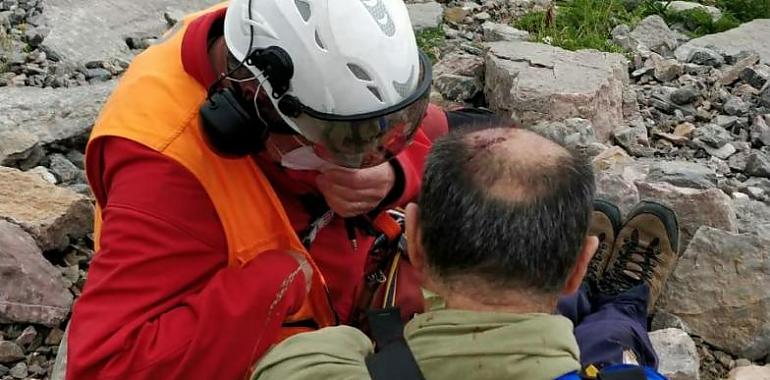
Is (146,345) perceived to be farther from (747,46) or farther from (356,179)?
(747,46)

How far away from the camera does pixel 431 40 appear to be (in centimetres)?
787

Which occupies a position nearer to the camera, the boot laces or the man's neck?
the man's neck

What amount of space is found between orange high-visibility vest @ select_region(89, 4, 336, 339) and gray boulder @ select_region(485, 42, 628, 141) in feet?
9.83

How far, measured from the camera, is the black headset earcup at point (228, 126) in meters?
2.88

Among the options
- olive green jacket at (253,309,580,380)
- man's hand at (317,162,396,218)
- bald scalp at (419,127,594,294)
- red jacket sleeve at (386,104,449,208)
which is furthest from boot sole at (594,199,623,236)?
olive green jacket at (253,309,580,380)

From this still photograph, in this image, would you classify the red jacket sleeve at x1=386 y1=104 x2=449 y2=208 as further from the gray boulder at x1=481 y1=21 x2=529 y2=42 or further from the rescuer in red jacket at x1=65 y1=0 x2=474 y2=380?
the gray boulder at x1=481 y1=21 x2=529 y2=42

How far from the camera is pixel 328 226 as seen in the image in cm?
351

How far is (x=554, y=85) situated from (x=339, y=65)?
3477 mm

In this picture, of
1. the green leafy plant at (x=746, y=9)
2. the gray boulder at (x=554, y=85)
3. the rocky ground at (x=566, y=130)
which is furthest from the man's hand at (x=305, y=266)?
the green leafy plant at (x=746, y=9)

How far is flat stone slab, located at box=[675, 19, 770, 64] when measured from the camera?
7926 millimetres

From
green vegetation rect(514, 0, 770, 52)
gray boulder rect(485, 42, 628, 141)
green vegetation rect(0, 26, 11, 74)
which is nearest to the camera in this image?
gray boulder rect(485, 42, 628, 141)

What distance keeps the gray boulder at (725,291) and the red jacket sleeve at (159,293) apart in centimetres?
217

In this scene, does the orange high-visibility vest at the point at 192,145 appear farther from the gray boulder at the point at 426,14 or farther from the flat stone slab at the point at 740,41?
the flat stone slab at the point at 740,41

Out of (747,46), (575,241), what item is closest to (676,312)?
(575,241)
